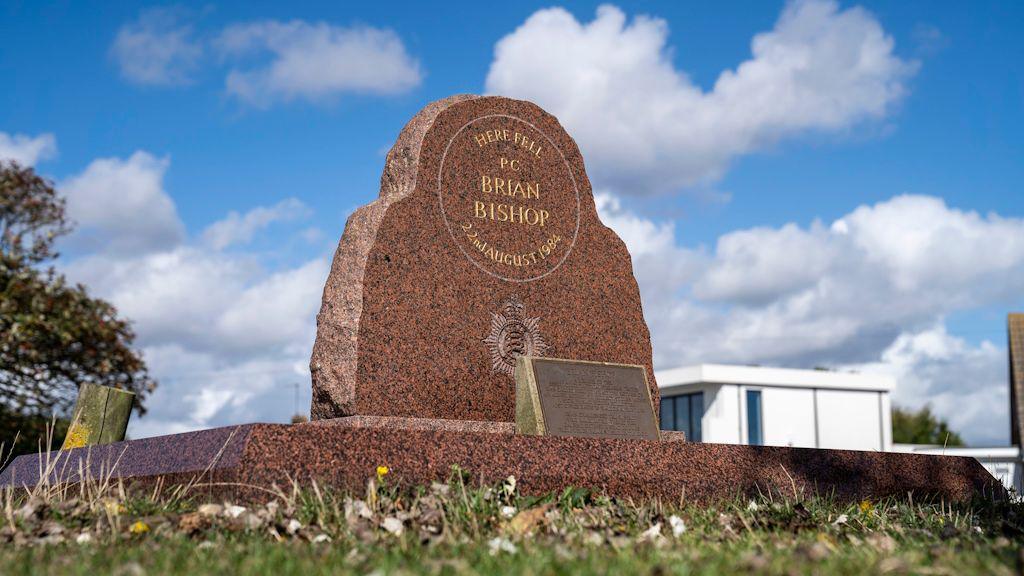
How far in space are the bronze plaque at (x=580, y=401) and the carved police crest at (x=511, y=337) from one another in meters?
0.74

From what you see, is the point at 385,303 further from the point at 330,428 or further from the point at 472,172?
the point at 330,428

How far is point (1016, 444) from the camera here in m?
39.1

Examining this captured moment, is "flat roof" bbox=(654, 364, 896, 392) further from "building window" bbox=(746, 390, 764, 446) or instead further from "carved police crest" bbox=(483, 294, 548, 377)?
"carved police crest" bbox=(483, 294, 548, 377)

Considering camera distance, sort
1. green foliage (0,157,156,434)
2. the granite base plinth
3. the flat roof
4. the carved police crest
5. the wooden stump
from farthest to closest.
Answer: the flat roof, green foliage (0,157,156,434), the wooden stump, the carved police crest, the granite base plinth

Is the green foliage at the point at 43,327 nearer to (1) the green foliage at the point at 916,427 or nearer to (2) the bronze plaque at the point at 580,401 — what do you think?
(2) the bronze plaque at the point at 580,401

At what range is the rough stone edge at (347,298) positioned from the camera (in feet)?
28.8

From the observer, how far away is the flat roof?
36719 millimetres

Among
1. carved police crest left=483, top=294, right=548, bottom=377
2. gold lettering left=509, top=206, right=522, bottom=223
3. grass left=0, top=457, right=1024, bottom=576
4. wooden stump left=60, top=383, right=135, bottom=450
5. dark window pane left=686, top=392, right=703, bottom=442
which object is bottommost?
grass left=0, top=457, right=1024, bottom=576

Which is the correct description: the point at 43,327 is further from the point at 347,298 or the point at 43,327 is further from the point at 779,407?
the point at 779,407

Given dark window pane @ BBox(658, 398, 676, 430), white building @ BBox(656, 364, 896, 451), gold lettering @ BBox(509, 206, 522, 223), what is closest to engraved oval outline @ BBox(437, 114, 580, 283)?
gold lettering @ BBox(509, 206, 522, 223)

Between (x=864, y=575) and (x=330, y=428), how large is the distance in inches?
147

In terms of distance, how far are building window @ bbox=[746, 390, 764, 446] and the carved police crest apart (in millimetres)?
28890

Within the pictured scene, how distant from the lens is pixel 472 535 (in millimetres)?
5793

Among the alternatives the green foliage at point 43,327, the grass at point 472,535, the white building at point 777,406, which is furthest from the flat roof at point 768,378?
the grass at point 472,535
